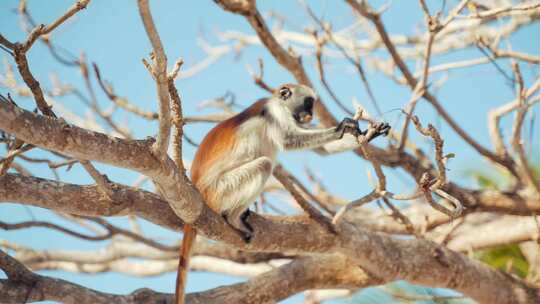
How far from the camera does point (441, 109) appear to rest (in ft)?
24.3

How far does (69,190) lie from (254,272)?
18.3ft

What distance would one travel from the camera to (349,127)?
18.7ft

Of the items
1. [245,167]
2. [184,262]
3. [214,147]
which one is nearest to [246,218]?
[245,167]

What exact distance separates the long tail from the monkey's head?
6.76 ft

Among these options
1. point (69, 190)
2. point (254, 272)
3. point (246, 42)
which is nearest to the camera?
point (69, 190)

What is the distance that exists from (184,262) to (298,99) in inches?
97.2

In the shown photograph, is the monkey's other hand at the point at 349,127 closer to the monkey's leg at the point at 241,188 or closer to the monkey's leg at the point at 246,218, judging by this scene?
the monkey's leg at the point at 241,188

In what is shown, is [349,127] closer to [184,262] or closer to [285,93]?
[285,93]

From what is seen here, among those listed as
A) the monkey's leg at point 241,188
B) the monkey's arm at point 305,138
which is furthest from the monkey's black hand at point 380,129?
the monkey's leg at point 241,188

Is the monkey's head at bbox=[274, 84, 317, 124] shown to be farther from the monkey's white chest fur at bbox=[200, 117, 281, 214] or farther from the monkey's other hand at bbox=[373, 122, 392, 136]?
the monkey's other hand at bbox=[373, 122, 392, 136]

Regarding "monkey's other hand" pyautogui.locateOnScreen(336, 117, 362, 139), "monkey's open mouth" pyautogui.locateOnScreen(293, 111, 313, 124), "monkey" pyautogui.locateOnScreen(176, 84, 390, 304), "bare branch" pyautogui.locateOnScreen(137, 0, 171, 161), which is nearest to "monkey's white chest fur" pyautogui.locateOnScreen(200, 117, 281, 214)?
"monkey" pyautogui.locateOnScreen(176, 84, 390, 304)

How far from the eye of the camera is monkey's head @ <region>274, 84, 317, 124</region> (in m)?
6.95

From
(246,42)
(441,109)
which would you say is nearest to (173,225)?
(441,109)

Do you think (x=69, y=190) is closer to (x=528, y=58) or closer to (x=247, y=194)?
(x=247, y=194)
